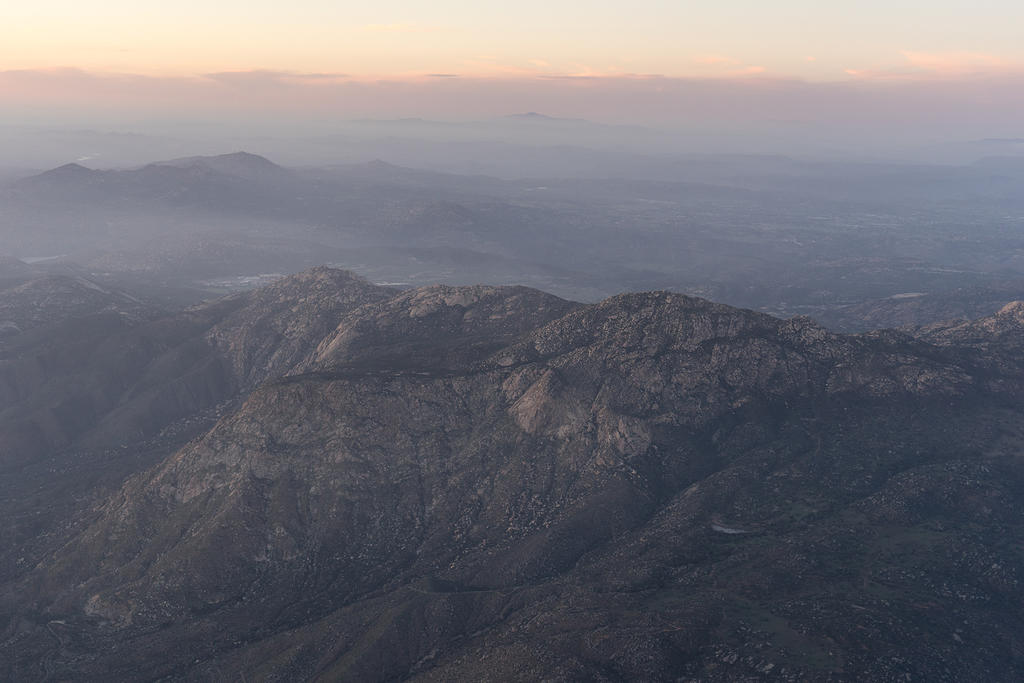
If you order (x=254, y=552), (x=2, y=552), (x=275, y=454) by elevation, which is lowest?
(x=2, y=552)

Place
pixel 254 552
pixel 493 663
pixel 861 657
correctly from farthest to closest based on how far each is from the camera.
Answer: pixel 254 552 → pixel 493 663 → pixel 861 657

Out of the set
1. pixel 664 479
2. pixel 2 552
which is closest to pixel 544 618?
pixel 664 479

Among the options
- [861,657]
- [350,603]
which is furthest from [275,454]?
[861,657]

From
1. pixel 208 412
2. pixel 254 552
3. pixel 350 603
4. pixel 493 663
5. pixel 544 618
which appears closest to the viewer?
pixel 493 663

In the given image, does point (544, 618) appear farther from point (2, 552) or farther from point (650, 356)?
point (2, 552)

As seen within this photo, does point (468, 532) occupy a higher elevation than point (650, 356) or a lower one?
lower

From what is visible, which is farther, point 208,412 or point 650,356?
point 208,412
